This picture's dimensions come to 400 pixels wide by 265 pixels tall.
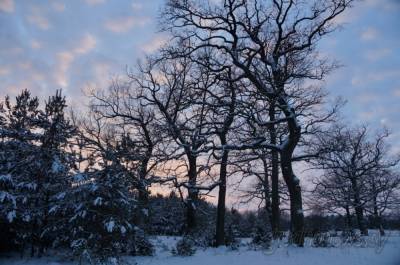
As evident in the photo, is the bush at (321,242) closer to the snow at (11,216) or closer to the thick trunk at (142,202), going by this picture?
the thick trunk at (142,202)

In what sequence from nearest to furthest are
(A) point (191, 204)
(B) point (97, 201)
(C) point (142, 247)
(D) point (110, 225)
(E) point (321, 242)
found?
(D) point (110, 225)
(B) point (97, 201)
(E) point (321, 242)
(C) point (142, 247)
(A) point (191, 204)

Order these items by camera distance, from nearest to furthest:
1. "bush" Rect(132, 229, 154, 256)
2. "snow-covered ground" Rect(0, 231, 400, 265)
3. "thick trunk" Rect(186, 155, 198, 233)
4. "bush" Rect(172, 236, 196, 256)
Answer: "snow-covered ground" Rect(0, 231, 400, 265) < "bush" Rect(132, 229, 154, 256) < "bush" Rect(172, 236, 196, 256) < "thick trunk" Rect(186, 155, 198, 233)

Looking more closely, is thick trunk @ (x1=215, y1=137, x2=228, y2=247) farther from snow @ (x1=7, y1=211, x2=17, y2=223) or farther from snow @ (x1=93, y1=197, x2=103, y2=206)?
snow @ (x1=7, y1=211, x2=17, y2=223)

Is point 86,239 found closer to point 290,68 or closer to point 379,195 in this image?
point 290,68

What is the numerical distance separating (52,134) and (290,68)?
460 inches

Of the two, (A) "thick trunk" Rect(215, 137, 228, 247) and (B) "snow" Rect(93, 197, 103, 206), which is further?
(A) "thick trunk" Rect(215, 137, 228, 247)

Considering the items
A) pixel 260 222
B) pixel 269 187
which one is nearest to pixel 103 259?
pixel 269 187

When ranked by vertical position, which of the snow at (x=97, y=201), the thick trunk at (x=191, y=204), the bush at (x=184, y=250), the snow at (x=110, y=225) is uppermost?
the thick trunk at (x=191, y=204)

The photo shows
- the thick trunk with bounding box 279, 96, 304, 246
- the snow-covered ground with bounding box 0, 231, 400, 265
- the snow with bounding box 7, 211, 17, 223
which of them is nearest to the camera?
the snow-covered ground with bounding box 0, 231, 400, 265

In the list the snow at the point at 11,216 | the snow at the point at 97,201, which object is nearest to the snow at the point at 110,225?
the snow at the point at 97,201

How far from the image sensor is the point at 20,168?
15023mm

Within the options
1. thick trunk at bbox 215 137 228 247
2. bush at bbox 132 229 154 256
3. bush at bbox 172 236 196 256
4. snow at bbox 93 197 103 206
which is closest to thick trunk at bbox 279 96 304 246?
bush at bbox 172 236 196 256

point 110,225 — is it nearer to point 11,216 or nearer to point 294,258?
point 11,216

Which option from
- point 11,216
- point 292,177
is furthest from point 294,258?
point 11,216
